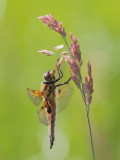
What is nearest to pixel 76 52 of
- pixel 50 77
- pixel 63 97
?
pixel 50 77

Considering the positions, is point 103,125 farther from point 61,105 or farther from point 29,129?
point 61,105

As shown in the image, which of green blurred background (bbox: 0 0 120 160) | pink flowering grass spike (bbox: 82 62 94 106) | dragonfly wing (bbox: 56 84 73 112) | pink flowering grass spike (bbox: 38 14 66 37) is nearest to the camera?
pink flowering grass spike (bbox: 82 62 94 106)

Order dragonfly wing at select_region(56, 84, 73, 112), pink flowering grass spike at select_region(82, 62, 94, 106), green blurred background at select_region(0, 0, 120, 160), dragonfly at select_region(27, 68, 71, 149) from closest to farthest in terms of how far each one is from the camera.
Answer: pink flowering grass spike at select_region(82, 62, 94, 106), dragonfly at select_region(27, 68, 71, 149), dragonfly wing at select_region(56, 84, 73, 112), green blurred background at select_region(0, 0, 120, 160)

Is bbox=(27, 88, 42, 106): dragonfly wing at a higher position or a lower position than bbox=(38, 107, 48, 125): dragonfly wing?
higher

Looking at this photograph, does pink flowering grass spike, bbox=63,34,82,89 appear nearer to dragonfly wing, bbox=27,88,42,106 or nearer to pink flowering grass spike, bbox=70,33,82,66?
pink flowering grass spike, bbox=70,33,82,66

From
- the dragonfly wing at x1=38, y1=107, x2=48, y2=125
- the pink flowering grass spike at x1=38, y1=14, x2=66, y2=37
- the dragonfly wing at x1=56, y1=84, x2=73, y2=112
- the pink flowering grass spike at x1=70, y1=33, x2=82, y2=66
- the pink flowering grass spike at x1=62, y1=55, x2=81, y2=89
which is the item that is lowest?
the dragonfly wing at x1=38, y1=107, x2=48, y2=125

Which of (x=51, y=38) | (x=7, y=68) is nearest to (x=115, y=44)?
(x=51, y=38)

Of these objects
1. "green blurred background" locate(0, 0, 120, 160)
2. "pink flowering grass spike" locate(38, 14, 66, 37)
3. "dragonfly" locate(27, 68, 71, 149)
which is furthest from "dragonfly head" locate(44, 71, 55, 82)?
"green blurred background" locate(0, 0, 120, 160)

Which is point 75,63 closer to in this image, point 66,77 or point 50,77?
point 50,77
